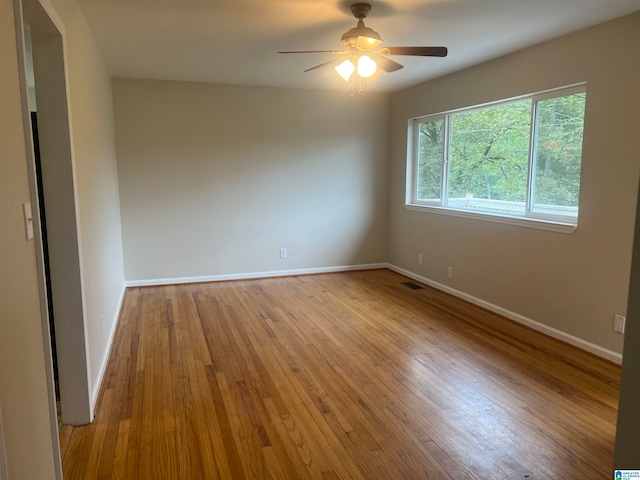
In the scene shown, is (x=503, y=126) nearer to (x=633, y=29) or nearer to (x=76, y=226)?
(x=633, y=29)

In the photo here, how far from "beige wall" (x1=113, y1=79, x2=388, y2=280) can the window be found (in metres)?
0.86

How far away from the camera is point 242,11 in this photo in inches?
113

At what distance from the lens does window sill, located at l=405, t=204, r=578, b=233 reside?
139 inches

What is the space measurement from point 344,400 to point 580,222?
2278 millimetres

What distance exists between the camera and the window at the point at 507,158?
3.55 m

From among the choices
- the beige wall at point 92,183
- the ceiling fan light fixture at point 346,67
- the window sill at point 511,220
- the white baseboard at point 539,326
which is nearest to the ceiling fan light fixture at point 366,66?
the ceiling fan light fixture at point 346,67

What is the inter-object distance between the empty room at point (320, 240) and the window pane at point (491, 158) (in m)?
0.02

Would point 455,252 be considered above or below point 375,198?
below

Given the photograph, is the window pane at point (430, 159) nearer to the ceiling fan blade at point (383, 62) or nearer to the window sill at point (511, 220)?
the window sill at point (511, 220)

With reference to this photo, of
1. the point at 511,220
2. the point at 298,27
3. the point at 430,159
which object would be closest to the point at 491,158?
the point at 511,220

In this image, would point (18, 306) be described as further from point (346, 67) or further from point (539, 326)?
point (539, 326)

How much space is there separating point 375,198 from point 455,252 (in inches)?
65.6

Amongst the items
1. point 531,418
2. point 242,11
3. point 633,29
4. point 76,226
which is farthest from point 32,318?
point 633,29

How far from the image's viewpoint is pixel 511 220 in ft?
13.1
